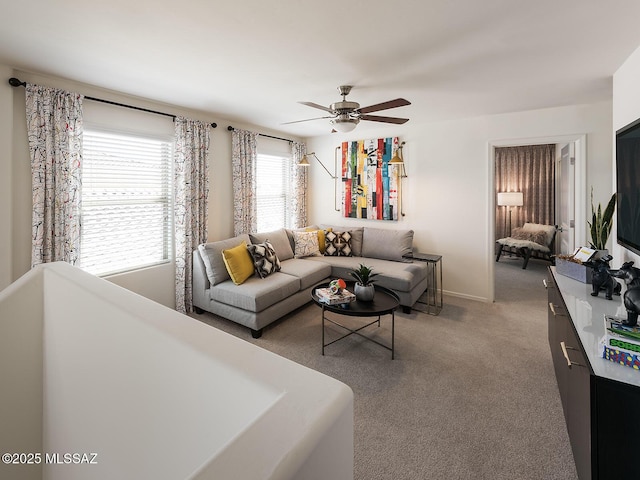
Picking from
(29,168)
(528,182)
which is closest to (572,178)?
(528,182)

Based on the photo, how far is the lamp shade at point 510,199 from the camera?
6445 millimetres

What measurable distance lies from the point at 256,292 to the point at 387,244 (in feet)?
7.14

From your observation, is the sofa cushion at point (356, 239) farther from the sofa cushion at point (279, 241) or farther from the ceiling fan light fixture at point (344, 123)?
the ceiling fan light fixture at point (344, 123)

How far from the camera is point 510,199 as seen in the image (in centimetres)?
648

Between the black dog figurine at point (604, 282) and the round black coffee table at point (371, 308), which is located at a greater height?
the black dog figurine at point (604, 282)

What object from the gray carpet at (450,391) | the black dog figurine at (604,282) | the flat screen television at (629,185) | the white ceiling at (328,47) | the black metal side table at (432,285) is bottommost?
the gray carpet at (450,391)

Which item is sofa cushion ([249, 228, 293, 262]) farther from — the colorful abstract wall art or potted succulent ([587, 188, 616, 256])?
potted succulent ([587, 188, 616, 256])

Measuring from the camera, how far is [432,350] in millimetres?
2830

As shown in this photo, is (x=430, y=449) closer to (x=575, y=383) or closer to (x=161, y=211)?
(x=575, y=383)

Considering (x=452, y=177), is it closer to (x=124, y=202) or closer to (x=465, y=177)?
(x=465, y=177)

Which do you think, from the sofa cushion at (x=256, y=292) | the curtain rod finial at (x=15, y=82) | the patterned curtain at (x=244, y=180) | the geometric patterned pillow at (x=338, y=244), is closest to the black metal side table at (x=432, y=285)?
the geometric patterned pillow at (x=338, y=244)

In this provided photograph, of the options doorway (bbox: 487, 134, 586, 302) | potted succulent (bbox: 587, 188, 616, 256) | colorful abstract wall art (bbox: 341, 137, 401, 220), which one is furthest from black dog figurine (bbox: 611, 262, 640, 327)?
colorful abstract wall art (bbox: 341, 137, 401, 220)

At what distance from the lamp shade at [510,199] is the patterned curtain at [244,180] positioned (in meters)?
5.33

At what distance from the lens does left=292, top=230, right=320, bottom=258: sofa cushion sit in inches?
180
